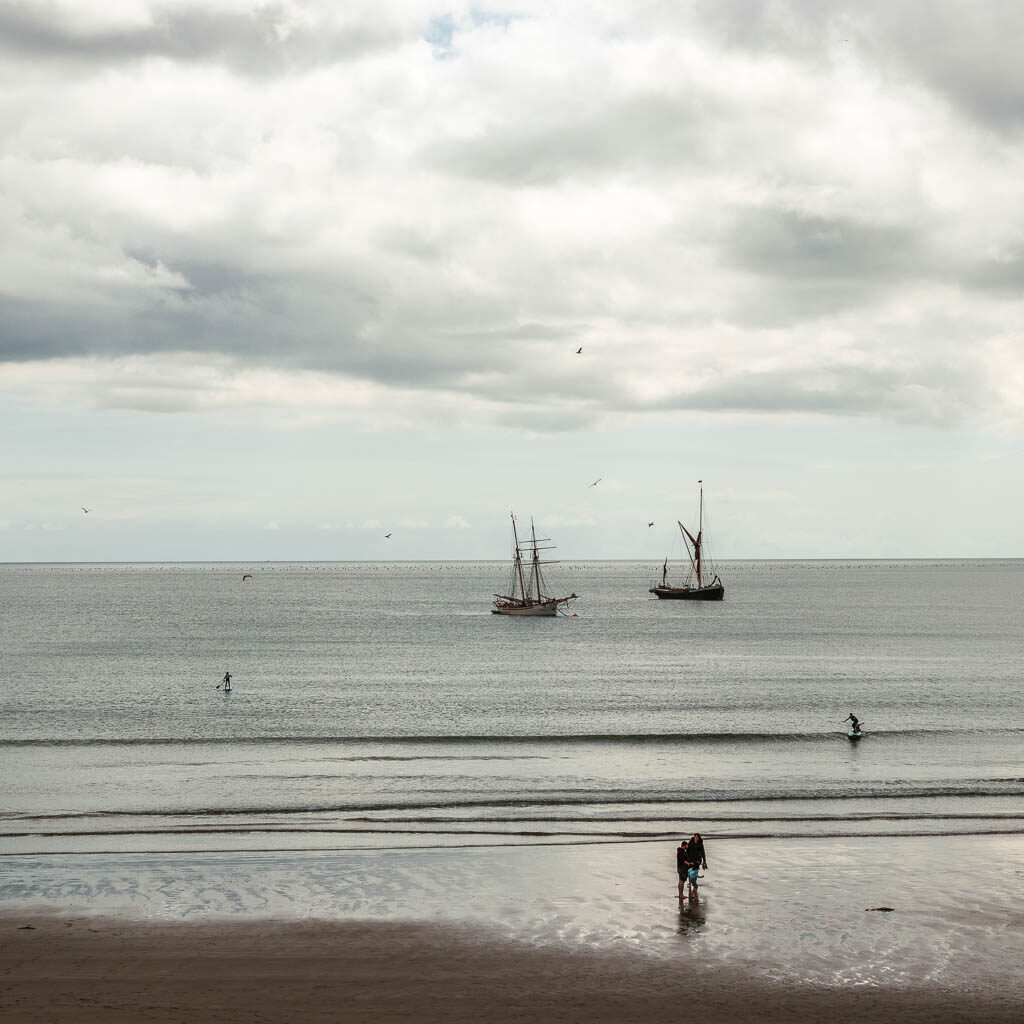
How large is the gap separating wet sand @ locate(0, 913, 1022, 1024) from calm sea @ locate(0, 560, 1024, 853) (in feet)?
36.4

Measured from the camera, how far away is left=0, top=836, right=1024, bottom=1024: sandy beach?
25438 millimetres

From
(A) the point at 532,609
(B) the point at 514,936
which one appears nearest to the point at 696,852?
(B) the point at 514,936

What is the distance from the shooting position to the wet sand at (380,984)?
24.8 m

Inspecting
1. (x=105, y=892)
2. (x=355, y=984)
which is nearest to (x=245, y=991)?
(x=355, y=984)

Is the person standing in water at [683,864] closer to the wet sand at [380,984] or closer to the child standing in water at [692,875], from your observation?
the child standing in water at [692,875]

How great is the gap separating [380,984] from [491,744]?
122ft

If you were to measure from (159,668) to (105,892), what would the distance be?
73.4 m

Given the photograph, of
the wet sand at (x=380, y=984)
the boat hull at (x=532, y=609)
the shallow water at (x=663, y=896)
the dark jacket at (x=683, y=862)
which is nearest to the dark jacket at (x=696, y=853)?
the dark jacket at (x=683, y=862)

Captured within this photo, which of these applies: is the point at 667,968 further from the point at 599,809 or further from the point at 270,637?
the point at 270,637

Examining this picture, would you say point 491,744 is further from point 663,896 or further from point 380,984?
point 380,984

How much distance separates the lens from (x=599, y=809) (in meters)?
46.8

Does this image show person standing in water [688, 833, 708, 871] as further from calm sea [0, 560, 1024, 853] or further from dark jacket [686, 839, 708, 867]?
calm sea [0, 560, 1024, 853]

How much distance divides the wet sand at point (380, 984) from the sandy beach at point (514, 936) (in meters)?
0.07

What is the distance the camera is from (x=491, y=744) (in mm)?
63719
